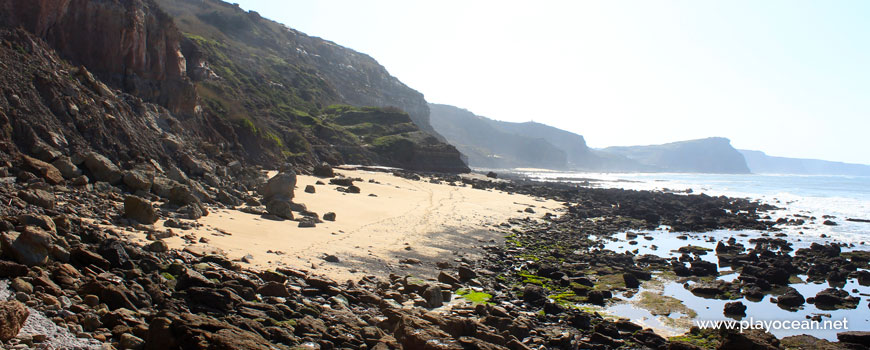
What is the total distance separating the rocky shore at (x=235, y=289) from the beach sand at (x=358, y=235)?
59cm

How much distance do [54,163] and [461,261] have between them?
11008 mm

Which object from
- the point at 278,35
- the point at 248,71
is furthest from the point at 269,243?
the point at 278,35

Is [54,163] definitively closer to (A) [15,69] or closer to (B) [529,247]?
(A) [15,69]

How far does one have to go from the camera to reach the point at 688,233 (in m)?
29.4

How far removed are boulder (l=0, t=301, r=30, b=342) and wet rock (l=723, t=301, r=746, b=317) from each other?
45.6 ft

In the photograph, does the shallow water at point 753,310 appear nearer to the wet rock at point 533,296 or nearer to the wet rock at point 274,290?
the wet rock at point 533,296

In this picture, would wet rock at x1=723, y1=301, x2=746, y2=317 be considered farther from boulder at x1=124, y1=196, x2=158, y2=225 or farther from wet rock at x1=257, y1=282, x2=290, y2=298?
boulder at x1=124, y1=196, x2=158, y2=225

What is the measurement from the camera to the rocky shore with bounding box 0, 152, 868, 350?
630 cm

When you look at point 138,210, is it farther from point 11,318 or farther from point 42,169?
point 11,318

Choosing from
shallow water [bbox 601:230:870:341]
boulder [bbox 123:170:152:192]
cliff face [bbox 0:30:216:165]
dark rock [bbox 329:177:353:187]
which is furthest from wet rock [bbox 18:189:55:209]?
dark rock [bbox 329:177:353:187]

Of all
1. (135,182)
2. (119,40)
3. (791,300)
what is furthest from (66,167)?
(791,300)

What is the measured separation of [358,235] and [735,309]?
35.8ft

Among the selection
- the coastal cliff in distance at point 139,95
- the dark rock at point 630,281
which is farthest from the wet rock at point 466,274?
the coastal cliff in distance at point 139,95

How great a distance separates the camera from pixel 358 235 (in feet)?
55.0
